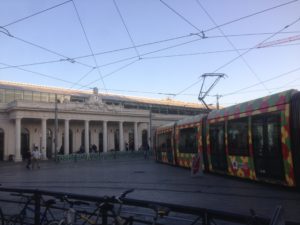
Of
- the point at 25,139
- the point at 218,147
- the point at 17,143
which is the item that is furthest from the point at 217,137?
the point at 25,139

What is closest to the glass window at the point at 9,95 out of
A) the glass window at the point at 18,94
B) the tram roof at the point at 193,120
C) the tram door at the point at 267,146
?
the glass window at the point at 18,94

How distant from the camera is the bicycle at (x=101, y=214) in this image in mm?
4594

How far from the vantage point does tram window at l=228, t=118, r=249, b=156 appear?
44.9 feet

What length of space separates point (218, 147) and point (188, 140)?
4.46 m

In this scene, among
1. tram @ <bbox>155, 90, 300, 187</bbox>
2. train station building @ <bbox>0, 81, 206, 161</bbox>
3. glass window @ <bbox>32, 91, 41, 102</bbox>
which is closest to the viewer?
tram @ <bbox>155, 90, 300, 187</bbox>

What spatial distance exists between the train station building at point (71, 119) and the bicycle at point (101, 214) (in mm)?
37934

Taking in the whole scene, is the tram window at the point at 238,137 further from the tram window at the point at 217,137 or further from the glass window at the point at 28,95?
the glass window at the point at 28,95

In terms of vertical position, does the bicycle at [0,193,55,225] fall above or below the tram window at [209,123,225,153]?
below

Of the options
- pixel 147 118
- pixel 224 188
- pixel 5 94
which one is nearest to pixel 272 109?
pixel 224 188

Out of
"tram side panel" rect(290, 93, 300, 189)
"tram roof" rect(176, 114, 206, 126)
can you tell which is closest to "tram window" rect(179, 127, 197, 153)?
"tram roof" rect(176, 114, 206, 126)

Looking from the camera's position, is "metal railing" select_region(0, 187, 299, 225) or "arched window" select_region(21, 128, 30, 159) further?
"arched window" select_region(21, 128, 30, 159)

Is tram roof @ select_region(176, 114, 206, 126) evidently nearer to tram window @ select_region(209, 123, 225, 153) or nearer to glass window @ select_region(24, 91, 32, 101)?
tram window @ select_region(209, 123, 225, 153)

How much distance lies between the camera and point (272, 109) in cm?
1212

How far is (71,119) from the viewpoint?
54094mm
